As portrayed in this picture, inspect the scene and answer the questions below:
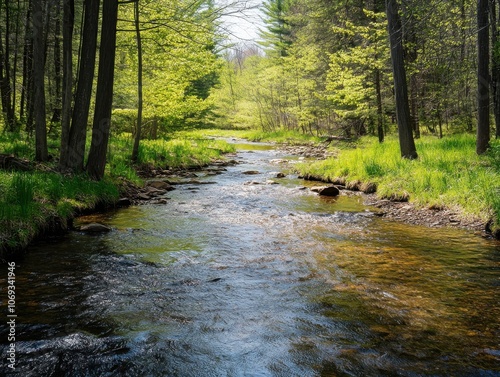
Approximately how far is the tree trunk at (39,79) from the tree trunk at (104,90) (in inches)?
50.1

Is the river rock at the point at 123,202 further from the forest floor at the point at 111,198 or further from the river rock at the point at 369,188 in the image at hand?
the river rock at the point at 369,188

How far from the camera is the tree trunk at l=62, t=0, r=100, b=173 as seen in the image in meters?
8.84

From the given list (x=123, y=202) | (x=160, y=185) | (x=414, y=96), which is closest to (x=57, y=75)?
(x=160, y=185)

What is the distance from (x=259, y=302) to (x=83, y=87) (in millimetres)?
7354

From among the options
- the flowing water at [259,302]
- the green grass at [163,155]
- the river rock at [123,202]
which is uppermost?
the green grass at [163,155]

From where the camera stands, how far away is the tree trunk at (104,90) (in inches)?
351

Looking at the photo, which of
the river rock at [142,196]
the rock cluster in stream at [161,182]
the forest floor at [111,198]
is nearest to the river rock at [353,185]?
the forest floor at [111,198]

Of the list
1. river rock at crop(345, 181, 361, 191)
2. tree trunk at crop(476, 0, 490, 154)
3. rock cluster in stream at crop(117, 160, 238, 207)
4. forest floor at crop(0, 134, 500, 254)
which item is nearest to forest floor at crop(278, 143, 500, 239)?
forest floor at crop(0, 134, 500, 254)

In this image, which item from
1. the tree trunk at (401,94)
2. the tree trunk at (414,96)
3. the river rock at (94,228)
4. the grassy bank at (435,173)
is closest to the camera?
the river rock at (94,228)

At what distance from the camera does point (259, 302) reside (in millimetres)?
4141

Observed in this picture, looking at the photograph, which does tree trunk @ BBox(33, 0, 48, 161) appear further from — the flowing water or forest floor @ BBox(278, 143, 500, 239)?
forest floor @ BBox(278, 143, 500, 239)

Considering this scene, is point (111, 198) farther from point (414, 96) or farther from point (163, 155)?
point (414, 96)

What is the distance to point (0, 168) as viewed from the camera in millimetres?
8078

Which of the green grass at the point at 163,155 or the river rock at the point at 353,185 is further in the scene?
the green grass at the point at 163,155
